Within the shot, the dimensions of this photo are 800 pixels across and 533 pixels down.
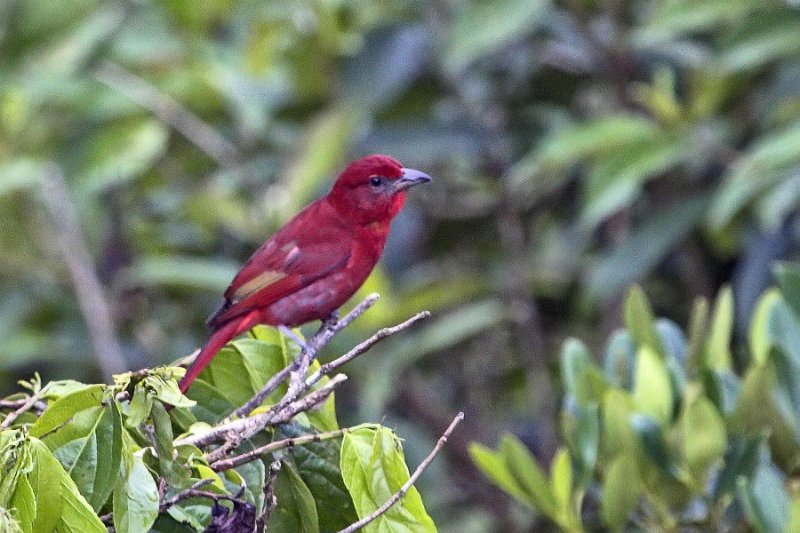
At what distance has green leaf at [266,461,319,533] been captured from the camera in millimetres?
1925

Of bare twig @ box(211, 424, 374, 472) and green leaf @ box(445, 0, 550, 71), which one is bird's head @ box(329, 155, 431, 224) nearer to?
green leaf @ box(445, 0, 550, 71)

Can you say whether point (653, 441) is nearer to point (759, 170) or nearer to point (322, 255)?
point (322, 255)

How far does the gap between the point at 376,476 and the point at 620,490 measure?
1123mm

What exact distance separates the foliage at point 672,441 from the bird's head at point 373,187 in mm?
537

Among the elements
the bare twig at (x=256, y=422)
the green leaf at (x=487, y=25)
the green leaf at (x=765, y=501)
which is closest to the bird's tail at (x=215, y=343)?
the bare twig at (x=256, y=422)

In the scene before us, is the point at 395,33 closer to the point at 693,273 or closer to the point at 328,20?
the point at 328,20

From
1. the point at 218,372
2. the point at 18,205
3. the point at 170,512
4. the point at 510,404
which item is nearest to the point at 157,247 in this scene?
the point at 18,205

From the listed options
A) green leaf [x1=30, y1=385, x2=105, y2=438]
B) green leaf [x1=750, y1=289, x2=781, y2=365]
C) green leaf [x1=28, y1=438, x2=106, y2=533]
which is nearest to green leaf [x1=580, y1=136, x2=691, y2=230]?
green leaf [x1=750, y1=289, x2=781, y2=365]

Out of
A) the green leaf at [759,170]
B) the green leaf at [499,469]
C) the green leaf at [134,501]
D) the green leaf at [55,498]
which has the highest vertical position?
the green leaf at [55,498]

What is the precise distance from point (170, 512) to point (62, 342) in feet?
10.0

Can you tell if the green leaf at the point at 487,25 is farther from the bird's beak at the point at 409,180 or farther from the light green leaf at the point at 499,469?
the light green leaf at the point at 499,469

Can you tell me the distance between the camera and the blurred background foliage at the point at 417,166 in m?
4.43

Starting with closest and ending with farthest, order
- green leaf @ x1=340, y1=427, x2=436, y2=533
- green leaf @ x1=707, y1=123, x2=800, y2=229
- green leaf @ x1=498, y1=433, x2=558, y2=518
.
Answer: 1. green leaf @ x1=340, y1=427, x2=436, y2=533
2. green leaf @ x1=498, y1=433, x2=558, y2=518
3. green leaf @ x1=707, y1=123, x2=800, y2=229

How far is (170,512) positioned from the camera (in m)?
1.88
